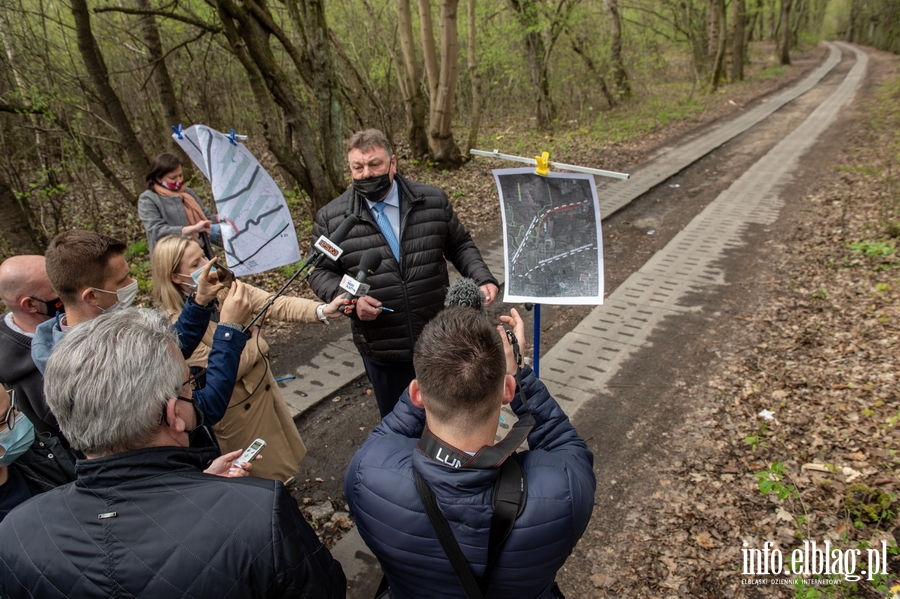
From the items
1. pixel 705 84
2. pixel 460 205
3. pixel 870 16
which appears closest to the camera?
pixel 460 205

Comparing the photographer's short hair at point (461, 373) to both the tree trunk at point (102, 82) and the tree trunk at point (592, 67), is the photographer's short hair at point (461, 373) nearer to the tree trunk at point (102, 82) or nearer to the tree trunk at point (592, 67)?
the tree trunk at point (102, 82)

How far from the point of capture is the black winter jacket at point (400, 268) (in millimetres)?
3096

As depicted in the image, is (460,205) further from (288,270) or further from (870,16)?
(870,16)

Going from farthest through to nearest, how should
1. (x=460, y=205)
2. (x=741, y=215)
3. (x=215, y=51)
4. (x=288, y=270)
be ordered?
(x=215, y=51) → (x=460, y=205) → (x=741, y=215) → (x=288, y=270)

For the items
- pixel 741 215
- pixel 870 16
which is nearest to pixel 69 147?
pixel 741 215

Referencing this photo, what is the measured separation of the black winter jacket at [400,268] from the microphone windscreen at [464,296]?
47cm

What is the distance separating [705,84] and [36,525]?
27.9 metres

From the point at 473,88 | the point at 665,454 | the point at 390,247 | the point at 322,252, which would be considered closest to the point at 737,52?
the point at 473,88

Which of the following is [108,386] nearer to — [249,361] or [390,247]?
[249,361]

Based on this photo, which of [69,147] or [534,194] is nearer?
[534,194]

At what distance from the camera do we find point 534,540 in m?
1.52

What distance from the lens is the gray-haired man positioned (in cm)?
134

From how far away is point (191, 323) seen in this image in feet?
8.01

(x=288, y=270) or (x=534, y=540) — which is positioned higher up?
(x=534, y=540)
